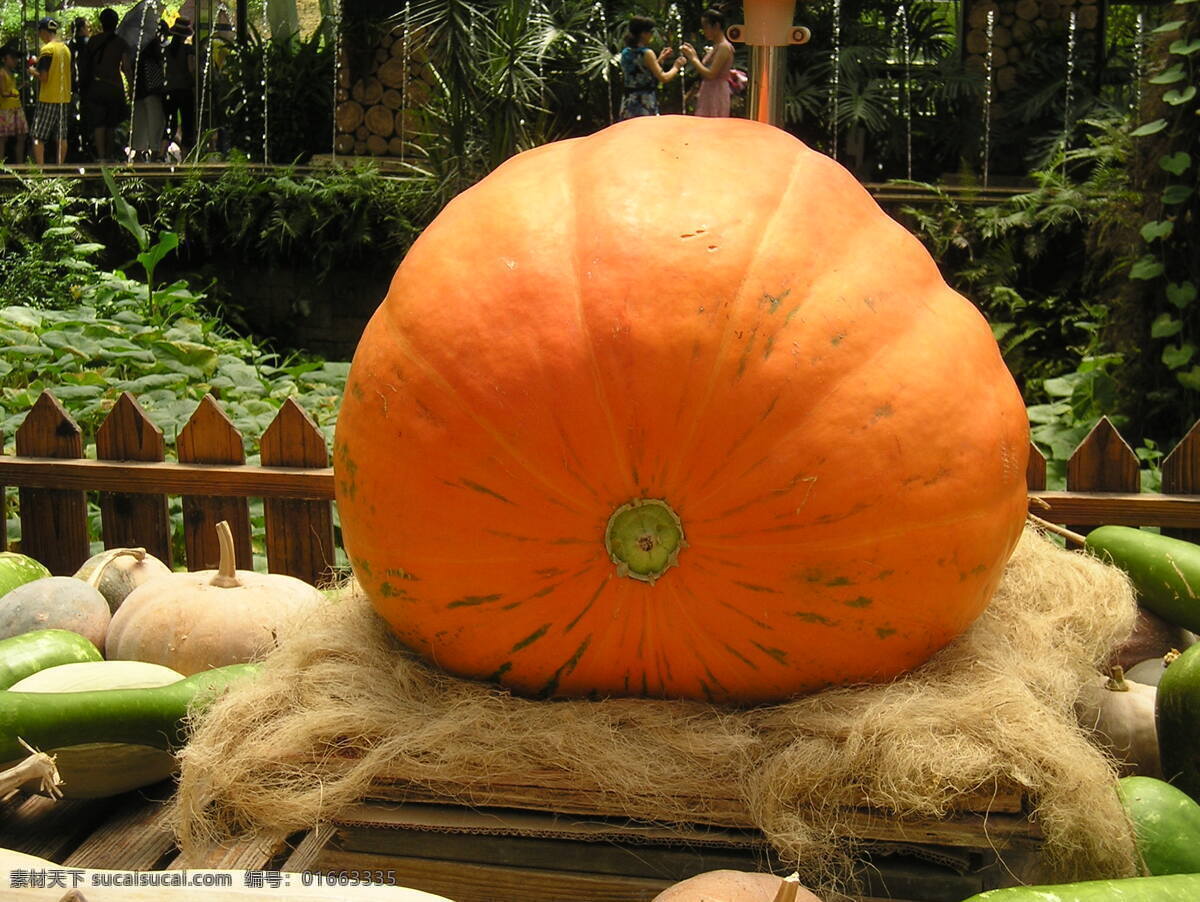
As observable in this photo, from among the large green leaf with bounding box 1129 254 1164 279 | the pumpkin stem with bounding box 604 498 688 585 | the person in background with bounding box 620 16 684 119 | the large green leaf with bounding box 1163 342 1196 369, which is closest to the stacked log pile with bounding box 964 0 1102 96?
the person in background with bounding box 620 16 684 119

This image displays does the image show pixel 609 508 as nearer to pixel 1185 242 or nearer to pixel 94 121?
pixel 1185 242

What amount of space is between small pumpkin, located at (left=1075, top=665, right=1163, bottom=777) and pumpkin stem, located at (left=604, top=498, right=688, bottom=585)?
1038mm

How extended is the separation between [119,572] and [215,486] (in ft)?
2.90

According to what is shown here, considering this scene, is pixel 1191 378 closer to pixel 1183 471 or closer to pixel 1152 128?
pixel 1152 128

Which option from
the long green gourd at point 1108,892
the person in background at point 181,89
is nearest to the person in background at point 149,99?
the person in background at point 181,89

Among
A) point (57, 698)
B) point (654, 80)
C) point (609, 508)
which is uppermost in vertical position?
point (654, 80)

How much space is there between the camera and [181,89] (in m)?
17.0

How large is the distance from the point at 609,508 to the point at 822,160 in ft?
2.33

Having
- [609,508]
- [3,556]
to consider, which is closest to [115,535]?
[3,556]

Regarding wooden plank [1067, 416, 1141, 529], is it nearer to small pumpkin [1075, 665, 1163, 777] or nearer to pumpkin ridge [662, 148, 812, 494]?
small pumpkin [1075, 665, 1163, 777]

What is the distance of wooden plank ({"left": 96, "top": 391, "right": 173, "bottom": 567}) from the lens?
393 centimetres

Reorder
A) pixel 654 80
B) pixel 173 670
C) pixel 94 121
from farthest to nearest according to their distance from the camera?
1. pixel 94 121
2. pixel 654 80
3. pixel 173 670

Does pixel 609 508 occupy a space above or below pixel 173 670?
above

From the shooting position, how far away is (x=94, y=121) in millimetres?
15852
